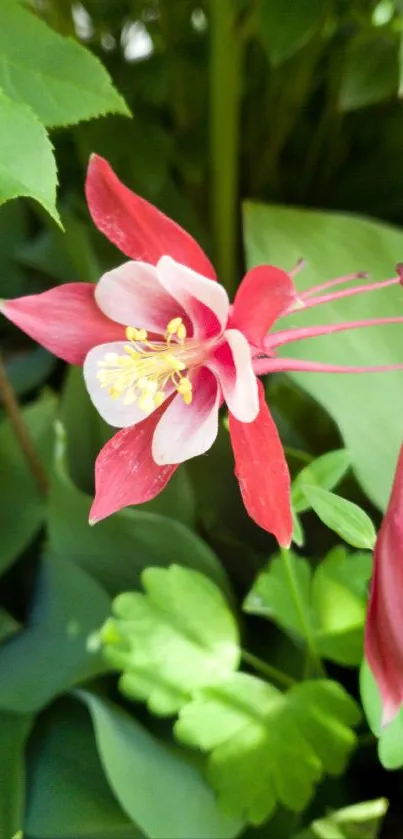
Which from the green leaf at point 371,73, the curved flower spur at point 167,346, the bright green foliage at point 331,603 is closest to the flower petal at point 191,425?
the curved flower spur at point 167,346

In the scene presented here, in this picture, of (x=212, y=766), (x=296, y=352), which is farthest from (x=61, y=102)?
(x=212, y=766)

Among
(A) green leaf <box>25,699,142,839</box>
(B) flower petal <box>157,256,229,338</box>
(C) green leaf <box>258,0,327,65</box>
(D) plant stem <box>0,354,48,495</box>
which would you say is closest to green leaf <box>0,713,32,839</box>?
(A) green leaf <box>25,699,142,839</box>

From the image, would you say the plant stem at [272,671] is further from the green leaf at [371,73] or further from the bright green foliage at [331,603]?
the green leaf at [371,73]

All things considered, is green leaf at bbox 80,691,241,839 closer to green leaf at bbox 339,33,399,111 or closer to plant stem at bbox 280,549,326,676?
plant stem at bbox 280,549,326,676

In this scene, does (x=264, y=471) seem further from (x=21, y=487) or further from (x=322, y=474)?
(x=21, y=487)

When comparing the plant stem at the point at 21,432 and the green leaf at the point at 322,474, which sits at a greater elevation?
the plant stem at the point at 21,432
